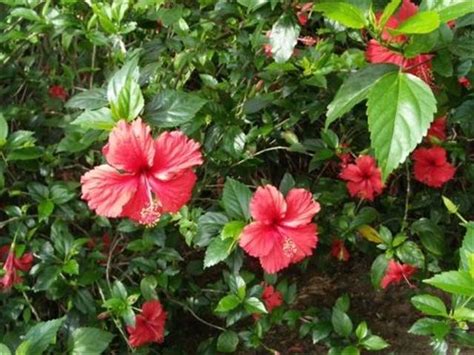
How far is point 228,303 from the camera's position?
1725 millimetres

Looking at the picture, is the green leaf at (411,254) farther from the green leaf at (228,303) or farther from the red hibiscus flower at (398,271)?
the green leaf at (228,303)

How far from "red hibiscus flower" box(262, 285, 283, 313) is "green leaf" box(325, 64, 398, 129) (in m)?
1.14

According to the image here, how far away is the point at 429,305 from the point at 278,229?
367 millimetres

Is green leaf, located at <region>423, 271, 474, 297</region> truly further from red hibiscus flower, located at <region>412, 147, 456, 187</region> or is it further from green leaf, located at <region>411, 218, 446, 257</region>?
red hibiscus flower, located at <region>412, 147, 456, 187</region>

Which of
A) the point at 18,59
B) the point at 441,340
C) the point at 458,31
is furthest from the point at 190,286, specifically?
the point at 458,31

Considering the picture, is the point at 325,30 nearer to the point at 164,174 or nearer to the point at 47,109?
the point at 164,174

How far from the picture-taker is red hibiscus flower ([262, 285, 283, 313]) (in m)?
1.96

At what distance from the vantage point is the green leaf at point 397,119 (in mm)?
777

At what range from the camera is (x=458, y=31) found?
1.13 m

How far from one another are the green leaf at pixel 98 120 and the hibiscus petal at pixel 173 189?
115 millimetres

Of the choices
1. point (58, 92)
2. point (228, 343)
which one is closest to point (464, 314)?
point (228, 343)

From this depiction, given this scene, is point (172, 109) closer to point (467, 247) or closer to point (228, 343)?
point (467, 247)

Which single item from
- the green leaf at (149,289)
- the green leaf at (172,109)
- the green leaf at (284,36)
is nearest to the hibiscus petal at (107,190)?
the green leaf at (172,109)

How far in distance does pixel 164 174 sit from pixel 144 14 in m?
0.69
